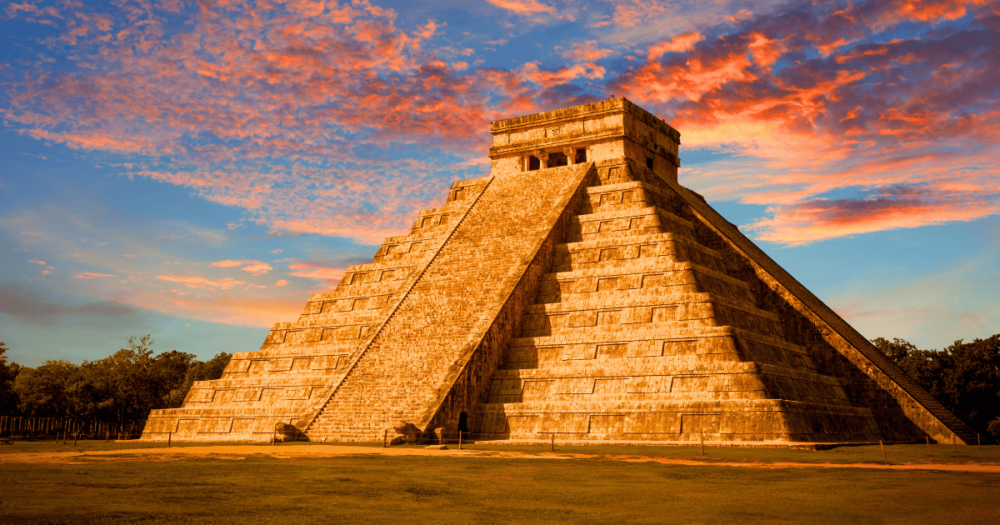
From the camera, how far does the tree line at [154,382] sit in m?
42.0

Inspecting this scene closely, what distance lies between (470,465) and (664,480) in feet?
14.9

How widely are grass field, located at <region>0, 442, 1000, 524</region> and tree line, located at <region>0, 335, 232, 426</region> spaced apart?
37.6 m

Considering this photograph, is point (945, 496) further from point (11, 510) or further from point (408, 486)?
point (11, 510)

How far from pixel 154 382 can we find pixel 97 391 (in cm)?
414

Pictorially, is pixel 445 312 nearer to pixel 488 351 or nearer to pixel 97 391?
pixel 488 351

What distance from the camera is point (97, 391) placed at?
56625 millimetres

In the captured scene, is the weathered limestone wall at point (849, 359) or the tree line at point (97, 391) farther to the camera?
the tree line at point (97, 391)

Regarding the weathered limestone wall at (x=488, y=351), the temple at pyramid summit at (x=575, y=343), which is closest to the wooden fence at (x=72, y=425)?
the temple at pyramid summit at (x=575, y=343)

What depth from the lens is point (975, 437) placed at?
2970cm

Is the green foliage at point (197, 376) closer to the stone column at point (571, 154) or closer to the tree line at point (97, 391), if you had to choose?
the tree line at point (97, 391)

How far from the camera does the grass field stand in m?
11.5

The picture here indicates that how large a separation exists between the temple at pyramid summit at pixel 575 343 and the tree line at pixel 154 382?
31.7ft

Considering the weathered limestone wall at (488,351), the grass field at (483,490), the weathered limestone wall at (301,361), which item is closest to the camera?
the grass field at (483,490)

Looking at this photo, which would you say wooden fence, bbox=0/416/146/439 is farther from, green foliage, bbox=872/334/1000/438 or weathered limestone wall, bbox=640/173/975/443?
green foliage, bbox=872/334/1000/438
